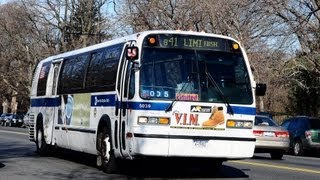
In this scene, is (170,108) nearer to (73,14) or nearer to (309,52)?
(309,52)

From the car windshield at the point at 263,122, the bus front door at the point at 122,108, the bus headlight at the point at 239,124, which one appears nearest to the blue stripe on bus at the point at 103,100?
the bus front door at the point at 122,108

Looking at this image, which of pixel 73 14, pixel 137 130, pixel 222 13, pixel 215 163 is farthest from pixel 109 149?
pixel 73 14

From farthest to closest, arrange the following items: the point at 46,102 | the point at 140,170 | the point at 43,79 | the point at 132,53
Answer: the point at 43,79
the point at 46,102
the point at 140,170
the point at 132,53

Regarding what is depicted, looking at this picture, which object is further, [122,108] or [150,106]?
[122,108]

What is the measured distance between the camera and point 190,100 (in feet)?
38.0

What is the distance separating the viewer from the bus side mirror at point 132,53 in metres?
11.5

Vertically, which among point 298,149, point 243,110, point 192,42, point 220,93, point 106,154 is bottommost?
point 298,149

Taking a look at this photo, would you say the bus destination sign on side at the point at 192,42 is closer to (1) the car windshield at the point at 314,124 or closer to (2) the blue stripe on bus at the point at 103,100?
(2) the blue stripe on bus at the point at 103,100

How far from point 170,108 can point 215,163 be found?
2361 mm

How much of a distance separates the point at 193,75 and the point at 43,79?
7.94 meters

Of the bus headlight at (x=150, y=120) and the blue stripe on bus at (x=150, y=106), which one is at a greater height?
the blue stripe on bus at (x=150, y=106)

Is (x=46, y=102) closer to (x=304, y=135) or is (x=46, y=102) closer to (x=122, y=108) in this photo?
(x=122, y=108)

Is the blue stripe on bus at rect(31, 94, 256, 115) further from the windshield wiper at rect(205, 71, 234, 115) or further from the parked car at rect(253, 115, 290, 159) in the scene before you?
the parked car at rect(253, 115, 290, 159)

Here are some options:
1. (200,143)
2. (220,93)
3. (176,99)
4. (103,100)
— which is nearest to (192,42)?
(220,93)
